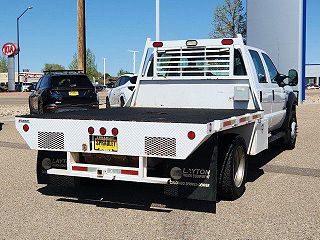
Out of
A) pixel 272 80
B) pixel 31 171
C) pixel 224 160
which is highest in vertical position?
pixel 272 80

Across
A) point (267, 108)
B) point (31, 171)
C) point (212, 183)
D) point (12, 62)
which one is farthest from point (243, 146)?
point (12, 62)

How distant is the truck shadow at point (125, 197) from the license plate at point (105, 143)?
2.98 ft

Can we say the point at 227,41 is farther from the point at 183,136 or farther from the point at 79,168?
the point at 79,168

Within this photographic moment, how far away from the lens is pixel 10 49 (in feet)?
212

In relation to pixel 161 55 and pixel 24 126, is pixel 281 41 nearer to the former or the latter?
pixel 161 55

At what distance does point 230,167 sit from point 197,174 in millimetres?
646

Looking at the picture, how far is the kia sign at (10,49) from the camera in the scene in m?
64.8

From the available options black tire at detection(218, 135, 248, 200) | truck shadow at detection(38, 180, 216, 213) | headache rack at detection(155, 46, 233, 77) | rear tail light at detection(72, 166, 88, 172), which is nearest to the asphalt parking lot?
truck shadow at detection(38, 180, 216, 213)

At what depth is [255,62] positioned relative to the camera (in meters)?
8.41

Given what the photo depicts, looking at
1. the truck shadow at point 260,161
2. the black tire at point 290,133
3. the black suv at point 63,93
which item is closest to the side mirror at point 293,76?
the black tire at point 290,133

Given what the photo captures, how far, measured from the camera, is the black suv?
15422 millimetres

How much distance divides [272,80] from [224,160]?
363cm

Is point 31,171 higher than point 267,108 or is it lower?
lower

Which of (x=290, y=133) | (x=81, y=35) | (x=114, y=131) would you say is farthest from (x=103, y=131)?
(x=81, y=35)
